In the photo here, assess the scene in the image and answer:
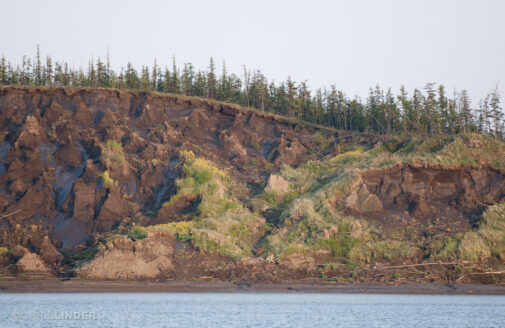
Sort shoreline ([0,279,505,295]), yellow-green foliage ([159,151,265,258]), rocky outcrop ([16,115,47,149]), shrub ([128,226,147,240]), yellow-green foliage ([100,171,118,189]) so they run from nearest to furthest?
shoreline ([0,279,505,295]) → shrub ([128,226,147,240]) → yellow-green foliage ([159,151,265,258]) → yellow-green foliage ([100,171,118,189]) → rocky outcrop ([16,115,47,149])

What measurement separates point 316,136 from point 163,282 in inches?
875

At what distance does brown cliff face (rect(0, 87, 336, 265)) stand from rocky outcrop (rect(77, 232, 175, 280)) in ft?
10.1

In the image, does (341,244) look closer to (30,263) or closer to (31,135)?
(30,263)

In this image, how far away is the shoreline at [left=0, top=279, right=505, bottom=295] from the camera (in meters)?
28.2

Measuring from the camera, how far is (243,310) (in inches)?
982

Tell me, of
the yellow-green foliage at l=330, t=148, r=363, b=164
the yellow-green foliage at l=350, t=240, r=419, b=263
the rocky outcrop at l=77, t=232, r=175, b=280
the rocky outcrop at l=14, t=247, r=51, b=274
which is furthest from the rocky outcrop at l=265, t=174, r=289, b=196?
the rocky outcrop at l=14, t=247, r=51, b=274

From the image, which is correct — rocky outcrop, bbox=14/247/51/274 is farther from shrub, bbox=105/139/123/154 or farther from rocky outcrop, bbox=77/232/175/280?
shrub, bbox=105/139/123/154

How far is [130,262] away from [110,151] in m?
12.5

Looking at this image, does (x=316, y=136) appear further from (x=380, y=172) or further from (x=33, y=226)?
(x=33, y=226)

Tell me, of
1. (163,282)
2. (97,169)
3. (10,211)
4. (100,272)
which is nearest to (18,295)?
(100,272)

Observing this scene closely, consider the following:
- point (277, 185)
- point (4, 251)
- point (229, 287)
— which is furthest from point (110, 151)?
point (229, 287)

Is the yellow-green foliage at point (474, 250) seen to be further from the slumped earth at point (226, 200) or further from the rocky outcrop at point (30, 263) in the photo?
the rocky outcrop at point (30, 263)

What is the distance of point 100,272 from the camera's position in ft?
98.5

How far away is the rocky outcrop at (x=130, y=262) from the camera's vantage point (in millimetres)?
30078
